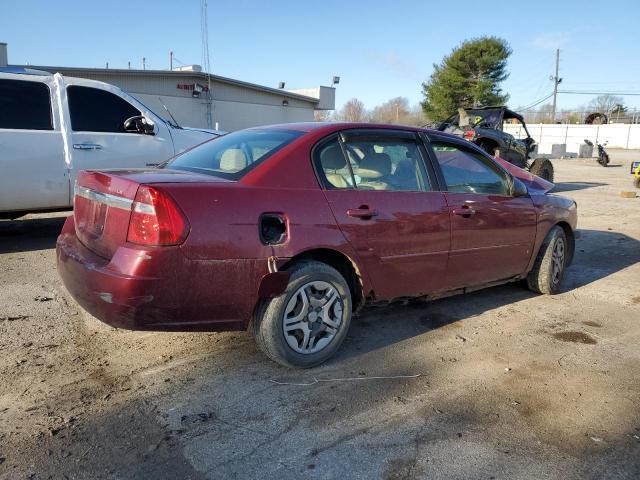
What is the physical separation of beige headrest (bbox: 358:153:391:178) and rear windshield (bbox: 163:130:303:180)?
0.50m

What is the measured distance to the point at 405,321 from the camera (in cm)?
434

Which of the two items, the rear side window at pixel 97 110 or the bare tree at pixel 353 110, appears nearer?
the rear side window at pixel 97 110

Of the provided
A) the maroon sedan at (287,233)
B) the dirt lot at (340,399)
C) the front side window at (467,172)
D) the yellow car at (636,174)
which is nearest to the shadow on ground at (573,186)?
the yellow car at (636,174)

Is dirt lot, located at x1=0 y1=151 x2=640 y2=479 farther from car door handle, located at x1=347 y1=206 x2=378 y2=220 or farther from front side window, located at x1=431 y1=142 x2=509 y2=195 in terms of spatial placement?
front side window, located at x1=431 y1=142 x2=509 y2=195

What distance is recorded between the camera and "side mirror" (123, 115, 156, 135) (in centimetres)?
667

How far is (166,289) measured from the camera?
111 inches

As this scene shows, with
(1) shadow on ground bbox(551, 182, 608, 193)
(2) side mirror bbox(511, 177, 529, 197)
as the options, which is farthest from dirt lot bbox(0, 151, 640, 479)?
(1) shadow on ground bbox(551, 182, 608, 193)

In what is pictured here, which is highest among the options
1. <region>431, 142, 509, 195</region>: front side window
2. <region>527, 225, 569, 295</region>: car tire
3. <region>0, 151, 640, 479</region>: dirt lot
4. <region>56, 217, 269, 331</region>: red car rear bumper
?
<region>431, 142, 509, 195</region>: front side window

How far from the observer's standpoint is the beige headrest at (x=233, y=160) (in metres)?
3.33

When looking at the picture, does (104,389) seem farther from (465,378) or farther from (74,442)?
(465,378)

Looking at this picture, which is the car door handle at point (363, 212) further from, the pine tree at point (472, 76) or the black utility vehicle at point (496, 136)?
the pine tree at point (472, 76)

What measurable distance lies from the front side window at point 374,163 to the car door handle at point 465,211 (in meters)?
0.30

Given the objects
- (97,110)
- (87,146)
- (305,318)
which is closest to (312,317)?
(305,318)

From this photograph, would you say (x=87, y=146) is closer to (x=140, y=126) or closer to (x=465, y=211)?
(x=140, y=126)
